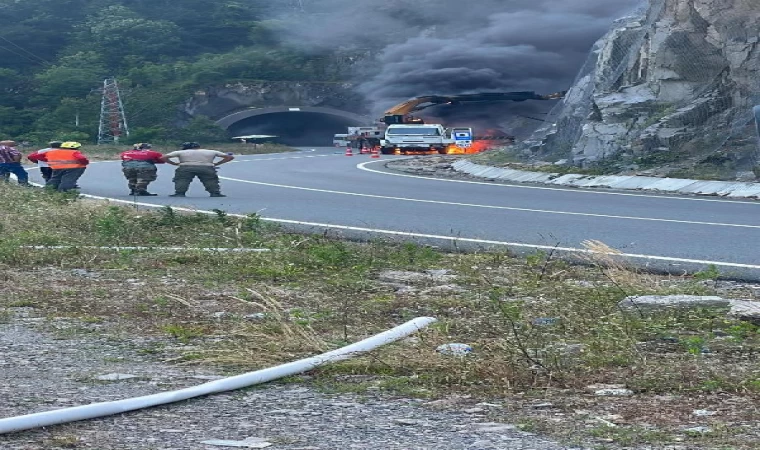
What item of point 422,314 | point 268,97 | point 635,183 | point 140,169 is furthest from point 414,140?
point 422,314

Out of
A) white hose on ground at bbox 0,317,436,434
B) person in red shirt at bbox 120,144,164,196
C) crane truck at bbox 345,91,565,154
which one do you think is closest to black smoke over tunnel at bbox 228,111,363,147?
crane truck at bbox 345,91,565,154

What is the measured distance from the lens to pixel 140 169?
23.8 metres

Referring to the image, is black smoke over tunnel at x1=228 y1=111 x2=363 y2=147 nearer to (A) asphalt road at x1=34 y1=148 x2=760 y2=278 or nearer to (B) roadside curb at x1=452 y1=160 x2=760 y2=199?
(B) roadside curb at x1=452 y1=160 x2=760 y2=199

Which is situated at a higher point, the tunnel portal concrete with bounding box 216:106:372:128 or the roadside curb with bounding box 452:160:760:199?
the tunnel portal concrete with bounding box 216:106:372:128

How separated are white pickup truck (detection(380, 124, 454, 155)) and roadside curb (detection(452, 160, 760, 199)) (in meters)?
22.7

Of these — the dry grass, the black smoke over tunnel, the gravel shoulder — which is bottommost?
the black smoke over tunnel

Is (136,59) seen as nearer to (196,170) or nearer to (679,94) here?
(679,94)

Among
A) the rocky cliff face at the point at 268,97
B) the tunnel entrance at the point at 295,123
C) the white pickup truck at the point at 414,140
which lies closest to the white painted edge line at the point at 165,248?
the white pickup truck at the point at 414,140

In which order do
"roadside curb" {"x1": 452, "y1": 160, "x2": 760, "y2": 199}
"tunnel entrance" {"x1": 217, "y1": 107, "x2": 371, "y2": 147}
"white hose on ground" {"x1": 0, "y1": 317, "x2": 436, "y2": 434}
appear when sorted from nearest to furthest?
"white hose on ground" {"x1": 0, "y1": 317, "x2": 436, "y2": 434} < "roadside curb" {"x1": 452, "y1": 160, "x2": 760, "y2": 199} < "tunnel entrance" {"x1": 217, "y1": 107, "x2": 371, "y2": 147}

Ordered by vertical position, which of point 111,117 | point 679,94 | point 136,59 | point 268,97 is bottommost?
point 111,117

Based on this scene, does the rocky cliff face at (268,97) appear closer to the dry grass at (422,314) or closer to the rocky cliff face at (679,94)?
the rocky cliff face at (679,94)

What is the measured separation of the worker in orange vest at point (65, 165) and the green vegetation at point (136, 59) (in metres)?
51.0

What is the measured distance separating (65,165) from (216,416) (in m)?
18.7

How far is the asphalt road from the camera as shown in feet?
43.4
